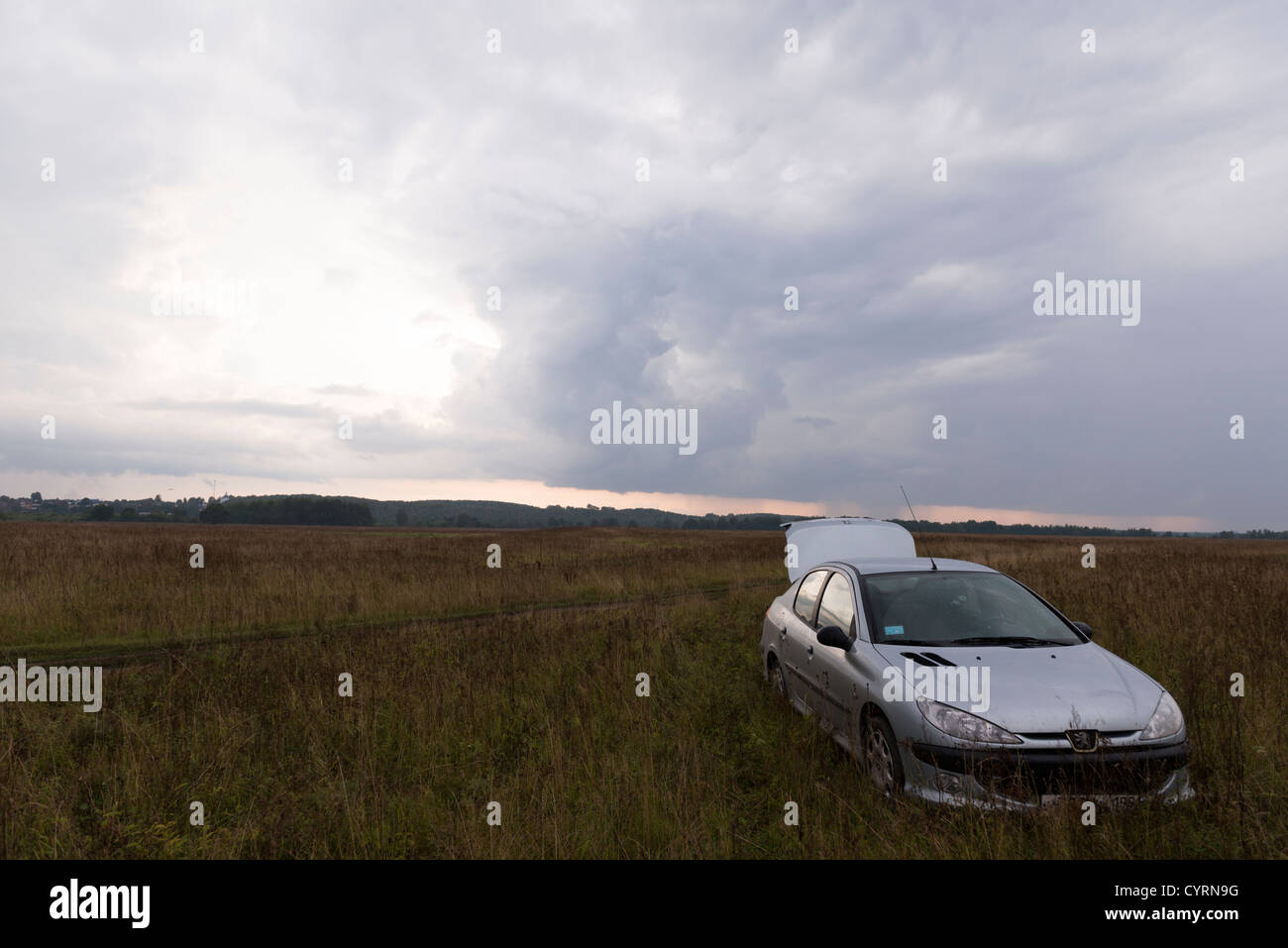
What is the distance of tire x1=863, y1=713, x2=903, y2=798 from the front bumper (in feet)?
0.76

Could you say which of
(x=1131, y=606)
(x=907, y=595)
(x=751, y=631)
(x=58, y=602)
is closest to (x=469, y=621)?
(x=751, y=631)

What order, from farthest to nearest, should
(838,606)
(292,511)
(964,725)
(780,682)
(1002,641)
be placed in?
(292,511), (780,682), (838,606), (1002,641), (964,725)

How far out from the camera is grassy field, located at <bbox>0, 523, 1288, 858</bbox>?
372 cm

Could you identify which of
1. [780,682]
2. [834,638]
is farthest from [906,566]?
[780,682]

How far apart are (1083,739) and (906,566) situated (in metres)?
2.29

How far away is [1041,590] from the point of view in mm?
12523

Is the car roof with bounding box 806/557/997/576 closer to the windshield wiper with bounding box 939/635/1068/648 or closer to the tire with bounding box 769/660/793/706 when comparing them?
the windshield wiper with bounding box 939/635/1068/648

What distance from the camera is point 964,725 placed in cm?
391

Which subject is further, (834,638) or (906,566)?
(906,566)

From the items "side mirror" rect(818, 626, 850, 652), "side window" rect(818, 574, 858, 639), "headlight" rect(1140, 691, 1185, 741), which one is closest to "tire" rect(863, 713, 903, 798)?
"side mirror" rect(818, 626, 850, 652)

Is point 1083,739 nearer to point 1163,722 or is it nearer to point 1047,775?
point 1047,775

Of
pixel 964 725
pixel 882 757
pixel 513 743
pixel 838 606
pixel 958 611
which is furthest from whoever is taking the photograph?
pixel 838 606

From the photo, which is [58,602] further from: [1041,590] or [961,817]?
[1041,590]

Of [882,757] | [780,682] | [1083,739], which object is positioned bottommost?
[780,682]
